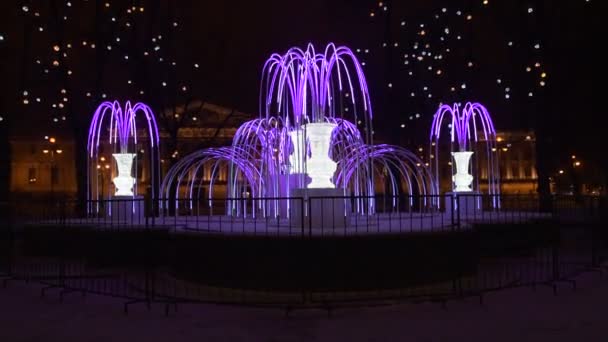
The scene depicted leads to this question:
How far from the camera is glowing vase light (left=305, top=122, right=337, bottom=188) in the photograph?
12.2 metres

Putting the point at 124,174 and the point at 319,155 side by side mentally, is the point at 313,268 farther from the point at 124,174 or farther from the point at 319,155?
the point at 124,174

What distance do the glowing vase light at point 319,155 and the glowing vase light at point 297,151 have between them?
0.24 meters

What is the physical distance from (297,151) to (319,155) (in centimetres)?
144

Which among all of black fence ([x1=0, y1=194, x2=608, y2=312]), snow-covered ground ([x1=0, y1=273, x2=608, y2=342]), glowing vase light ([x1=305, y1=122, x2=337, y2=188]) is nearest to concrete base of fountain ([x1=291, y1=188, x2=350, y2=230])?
black fence ([x1=0, y1=194, x2=608, y2=312])

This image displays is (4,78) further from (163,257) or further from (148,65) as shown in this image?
(163,257)

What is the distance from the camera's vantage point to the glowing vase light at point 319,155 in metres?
12.2

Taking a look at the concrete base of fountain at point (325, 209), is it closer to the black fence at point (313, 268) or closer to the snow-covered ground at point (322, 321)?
the black fence at point (313, 268)

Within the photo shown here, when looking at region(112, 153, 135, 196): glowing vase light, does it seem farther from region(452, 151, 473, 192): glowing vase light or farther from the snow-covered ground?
region(452, 151, 473, 192): glowing vase light

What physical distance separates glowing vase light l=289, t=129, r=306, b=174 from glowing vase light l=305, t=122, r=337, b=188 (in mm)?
242

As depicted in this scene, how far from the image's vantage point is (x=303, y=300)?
9.45 meters

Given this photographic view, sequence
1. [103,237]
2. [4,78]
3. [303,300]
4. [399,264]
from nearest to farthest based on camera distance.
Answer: [303,300]
[399,264]
[103,237]
[4,78]

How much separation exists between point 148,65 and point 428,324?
2454 cm

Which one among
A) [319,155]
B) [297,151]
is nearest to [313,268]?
[319,155]

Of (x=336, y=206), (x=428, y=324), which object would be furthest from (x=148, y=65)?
(x=428, y=324)
